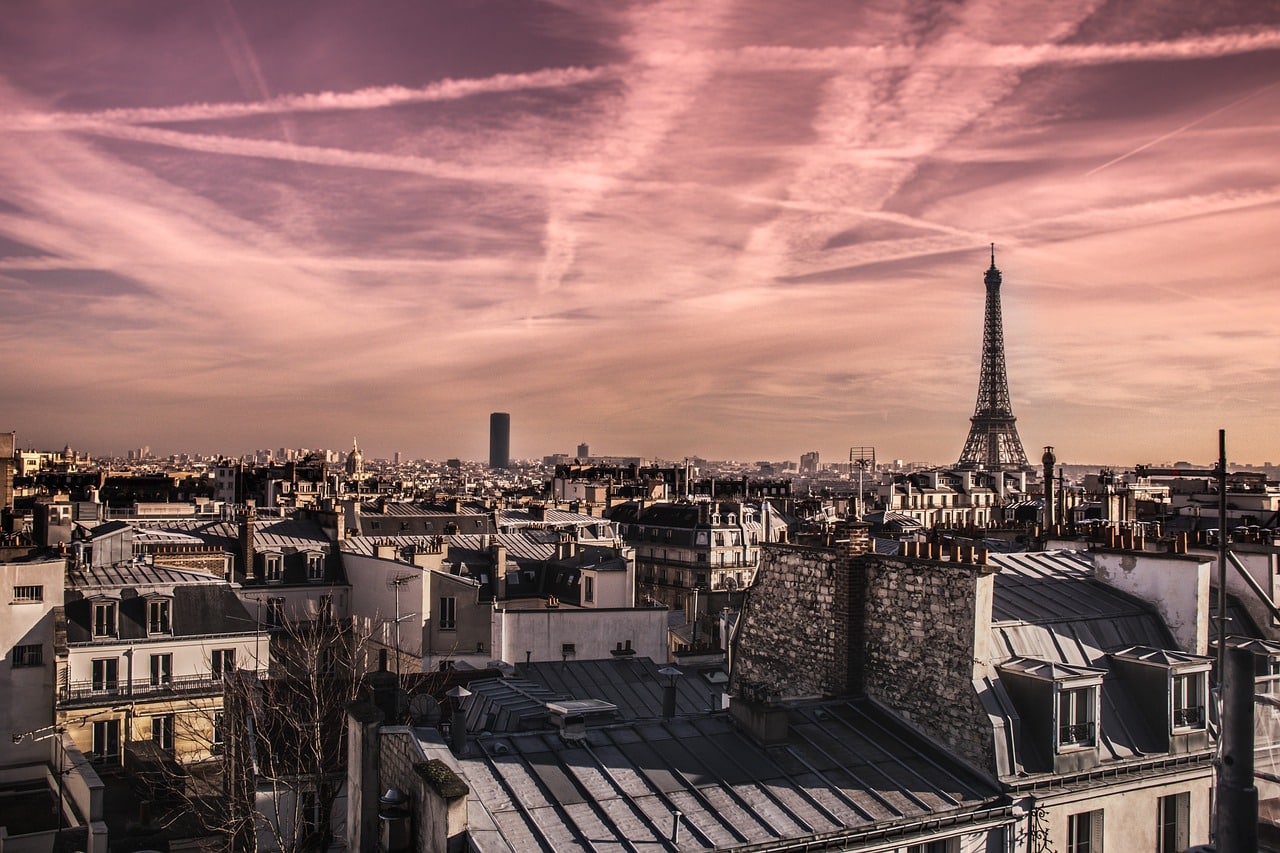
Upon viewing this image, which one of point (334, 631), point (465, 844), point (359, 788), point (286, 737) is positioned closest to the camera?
point (465, 844)

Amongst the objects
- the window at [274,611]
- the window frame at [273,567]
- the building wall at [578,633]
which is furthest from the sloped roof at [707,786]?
the window frame at [273,567]

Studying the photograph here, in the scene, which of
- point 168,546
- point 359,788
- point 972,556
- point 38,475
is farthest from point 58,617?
point 38,475

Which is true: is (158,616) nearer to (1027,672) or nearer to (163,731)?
(163,731)

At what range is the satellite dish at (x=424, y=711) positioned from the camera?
1639cm

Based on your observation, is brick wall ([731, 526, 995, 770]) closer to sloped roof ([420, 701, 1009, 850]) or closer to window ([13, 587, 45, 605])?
sloped roof ([420, 701, 1009, 850])

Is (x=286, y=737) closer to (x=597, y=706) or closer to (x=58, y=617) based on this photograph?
(x=597, y=706)

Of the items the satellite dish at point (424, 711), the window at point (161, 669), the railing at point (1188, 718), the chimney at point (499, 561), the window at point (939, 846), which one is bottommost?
the window at point (161, 669)

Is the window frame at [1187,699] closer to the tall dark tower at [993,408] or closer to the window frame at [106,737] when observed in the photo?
the window frame at [106,737]

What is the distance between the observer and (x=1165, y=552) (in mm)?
18203

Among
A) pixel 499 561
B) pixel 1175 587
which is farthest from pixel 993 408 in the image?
pixel 1175 587

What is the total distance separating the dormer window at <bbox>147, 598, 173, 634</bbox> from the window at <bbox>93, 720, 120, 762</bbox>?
3.13m

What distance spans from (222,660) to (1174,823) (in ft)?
100

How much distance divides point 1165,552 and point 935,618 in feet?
19.8

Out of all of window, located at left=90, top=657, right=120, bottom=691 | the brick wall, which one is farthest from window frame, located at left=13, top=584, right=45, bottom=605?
the brick wall
